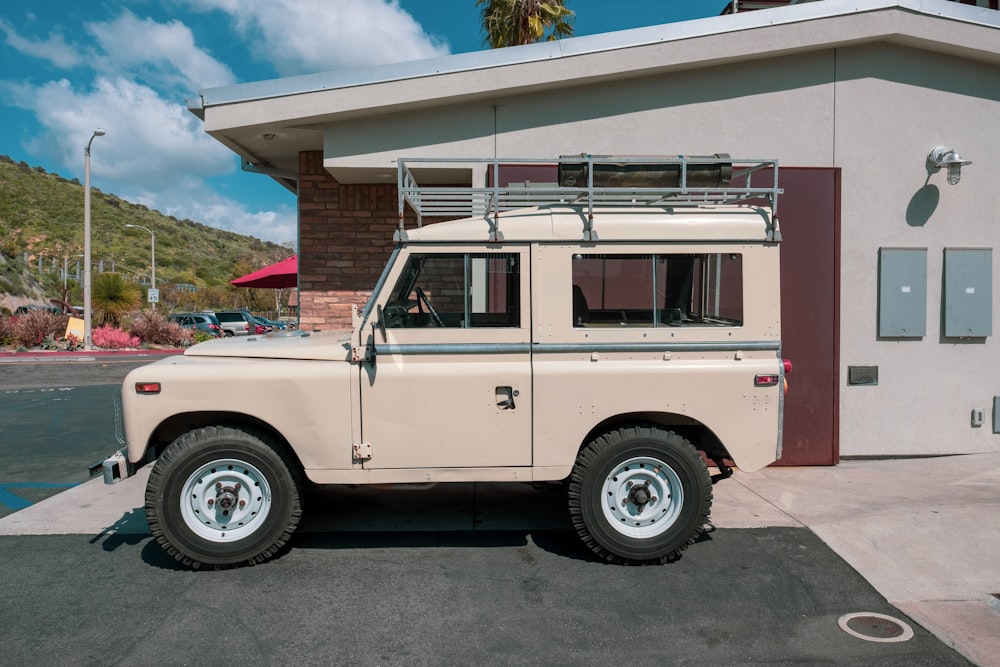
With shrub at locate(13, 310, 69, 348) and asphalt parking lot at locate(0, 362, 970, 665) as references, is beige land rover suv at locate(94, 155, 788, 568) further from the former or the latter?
shrub at locate(13, 310, 69, 348)

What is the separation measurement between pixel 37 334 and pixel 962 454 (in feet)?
84.7

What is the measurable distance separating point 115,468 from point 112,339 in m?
22.1

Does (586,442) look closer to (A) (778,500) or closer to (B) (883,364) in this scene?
(A) (778,500)

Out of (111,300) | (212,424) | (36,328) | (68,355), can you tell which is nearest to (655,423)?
(212,424)

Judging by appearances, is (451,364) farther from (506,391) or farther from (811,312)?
(811,312)

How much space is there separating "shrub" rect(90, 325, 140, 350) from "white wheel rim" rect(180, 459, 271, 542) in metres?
22.0

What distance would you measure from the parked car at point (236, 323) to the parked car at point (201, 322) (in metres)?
0.74

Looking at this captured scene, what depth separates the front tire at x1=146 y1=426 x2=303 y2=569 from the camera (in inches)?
177

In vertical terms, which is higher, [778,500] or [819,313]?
[819,313]

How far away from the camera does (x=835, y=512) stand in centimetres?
581

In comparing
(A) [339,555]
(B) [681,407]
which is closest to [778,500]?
(B) [681,407]

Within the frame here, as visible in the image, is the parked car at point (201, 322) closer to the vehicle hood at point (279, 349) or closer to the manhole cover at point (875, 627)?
the vehicle hood at point (279, 349)

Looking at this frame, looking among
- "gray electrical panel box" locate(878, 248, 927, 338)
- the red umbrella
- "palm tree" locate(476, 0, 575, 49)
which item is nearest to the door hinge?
"gray electrical panel box" locate(878, 248, 927, 338)

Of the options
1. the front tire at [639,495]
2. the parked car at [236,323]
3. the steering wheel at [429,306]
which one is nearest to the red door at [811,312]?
the front tire at [639,495]
